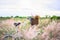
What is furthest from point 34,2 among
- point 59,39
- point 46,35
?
point 59,39

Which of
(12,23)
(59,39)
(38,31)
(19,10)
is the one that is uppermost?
(19,10)

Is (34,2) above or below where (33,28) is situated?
above

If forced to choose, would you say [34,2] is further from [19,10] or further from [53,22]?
[53,22]

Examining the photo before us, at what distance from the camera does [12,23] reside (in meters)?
1.57

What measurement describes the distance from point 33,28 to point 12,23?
0.86 ft

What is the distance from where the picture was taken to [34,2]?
1612 millimetres

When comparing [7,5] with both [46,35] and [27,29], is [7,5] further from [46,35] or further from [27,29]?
[46,35]

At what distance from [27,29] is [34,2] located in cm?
34

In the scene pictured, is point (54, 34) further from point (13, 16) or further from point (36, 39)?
point (13, 16)

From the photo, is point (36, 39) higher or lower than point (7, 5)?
lower

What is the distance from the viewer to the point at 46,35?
61.8 inches

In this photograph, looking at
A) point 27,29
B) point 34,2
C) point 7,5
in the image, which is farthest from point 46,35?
point 7,5

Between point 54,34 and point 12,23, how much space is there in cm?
52

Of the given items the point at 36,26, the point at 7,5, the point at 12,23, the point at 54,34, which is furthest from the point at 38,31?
the point at 7,5
